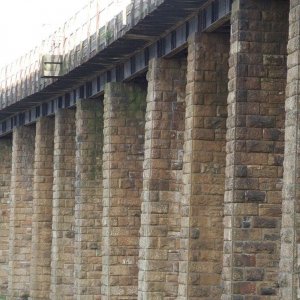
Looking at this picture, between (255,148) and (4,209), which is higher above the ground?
(255,148)

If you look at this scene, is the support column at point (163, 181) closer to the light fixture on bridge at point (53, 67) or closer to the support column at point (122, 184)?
the support column at point (122, 184)

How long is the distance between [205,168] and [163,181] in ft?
11.9

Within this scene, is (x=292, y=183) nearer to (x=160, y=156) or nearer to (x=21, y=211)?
(x=160, y=156)

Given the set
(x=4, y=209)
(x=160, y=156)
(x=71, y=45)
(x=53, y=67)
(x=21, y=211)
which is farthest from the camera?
(x=4, y=209)

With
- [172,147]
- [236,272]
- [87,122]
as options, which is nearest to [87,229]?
[87,122]

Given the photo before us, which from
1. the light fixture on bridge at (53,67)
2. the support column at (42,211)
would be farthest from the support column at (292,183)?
the support column at (42,211)

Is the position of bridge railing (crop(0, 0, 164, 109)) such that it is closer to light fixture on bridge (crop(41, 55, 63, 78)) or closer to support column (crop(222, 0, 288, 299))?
light fixture on bridge (crop(41, 55, 63, 78))

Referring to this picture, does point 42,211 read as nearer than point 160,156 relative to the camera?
No

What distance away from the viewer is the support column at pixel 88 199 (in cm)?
4156

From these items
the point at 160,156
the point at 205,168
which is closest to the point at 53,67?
the point at 160,156

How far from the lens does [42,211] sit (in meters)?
49.2

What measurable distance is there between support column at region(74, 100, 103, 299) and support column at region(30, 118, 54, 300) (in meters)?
6.32

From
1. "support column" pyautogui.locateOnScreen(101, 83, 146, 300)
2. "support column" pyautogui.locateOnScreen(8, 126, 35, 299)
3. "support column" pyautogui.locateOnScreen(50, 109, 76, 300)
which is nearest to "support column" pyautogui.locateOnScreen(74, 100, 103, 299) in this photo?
"support column" pyautogui.locateOnScreen(101, 83, 146, 300)

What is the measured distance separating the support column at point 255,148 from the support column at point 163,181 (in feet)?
21.5
